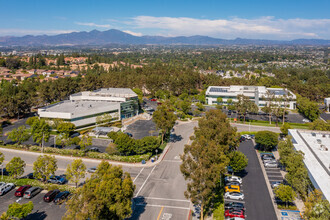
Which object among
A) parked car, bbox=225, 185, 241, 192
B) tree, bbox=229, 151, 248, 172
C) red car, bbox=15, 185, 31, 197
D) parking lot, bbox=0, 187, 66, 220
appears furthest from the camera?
tree, bbox=229, 151, 248, 172

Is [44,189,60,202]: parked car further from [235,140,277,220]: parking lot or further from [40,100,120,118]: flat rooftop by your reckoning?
[40,100,120,118]: flat rooftop

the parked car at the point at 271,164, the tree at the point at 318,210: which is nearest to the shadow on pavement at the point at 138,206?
the tree at the point at 318,210

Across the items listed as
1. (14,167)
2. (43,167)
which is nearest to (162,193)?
(43,167)

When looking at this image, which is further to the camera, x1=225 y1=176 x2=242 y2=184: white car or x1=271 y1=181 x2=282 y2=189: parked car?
x1=225 y1=176 x2=242 y2=184: white car

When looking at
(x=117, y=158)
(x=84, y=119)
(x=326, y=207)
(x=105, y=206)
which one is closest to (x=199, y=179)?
(x=105, y=206)

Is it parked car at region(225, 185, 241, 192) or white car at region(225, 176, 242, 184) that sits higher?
white car at region(225, 176, 242, 184)

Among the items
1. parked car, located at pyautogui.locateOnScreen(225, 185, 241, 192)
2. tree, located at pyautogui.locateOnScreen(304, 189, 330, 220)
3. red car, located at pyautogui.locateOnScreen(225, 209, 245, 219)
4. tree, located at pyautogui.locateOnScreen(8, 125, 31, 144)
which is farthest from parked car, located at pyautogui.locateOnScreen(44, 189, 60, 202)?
tree, located at pyautogui.locateOnScreen(304, 189, 330, 220)

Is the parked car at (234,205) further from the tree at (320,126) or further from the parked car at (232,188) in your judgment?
the tree at (320,126)
